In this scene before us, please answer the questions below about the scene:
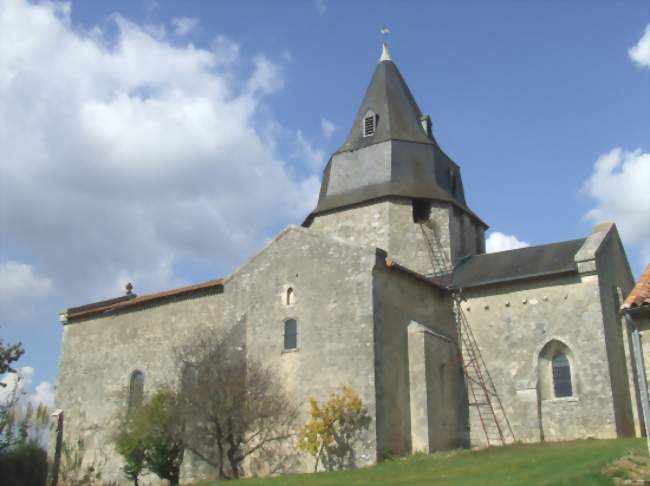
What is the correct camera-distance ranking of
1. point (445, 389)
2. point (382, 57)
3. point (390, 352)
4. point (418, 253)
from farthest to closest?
point (382, 57) → point (418, 253) → point (445, 389) → point (390, 352)

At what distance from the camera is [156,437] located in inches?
835

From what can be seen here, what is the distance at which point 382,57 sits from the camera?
33.3m

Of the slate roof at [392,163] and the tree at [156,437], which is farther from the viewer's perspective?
the slate roof at [392,163]

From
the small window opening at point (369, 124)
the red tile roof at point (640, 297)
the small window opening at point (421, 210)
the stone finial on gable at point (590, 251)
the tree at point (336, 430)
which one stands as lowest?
the tree at point (336, 430)

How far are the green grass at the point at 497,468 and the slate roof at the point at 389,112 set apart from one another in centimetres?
1377

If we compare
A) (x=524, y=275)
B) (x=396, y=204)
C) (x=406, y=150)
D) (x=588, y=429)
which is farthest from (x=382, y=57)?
(x=588, y=429)

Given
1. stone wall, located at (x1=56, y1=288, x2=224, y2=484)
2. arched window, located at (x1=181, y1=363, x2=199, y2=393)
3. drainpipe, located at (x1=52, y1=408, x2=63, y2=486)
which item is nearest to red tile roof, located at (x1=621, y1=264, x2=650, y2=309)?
arched window, located at (x1=181, y1=363, x2=199, y2=393)

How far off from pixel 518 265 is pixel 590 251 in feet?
9.17

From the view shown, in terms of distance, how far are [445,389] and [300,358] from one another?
16.1ft

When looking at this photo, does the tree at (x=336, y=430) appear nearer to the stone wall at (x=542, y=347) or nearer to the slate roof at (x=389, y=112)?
the stone wall at (x=542, y=347)

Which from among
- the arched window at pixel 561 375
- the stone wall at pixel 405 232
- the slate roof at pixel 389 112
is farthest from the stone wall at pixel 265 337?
the slate roof at pixel 389 112

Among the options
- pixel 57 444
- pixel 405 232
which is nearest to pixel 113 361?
pixel 57 444

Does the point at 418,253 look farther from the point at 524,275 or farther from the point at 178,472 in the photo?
the point at 178,472

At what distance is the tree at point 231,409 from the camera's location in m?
19.8
